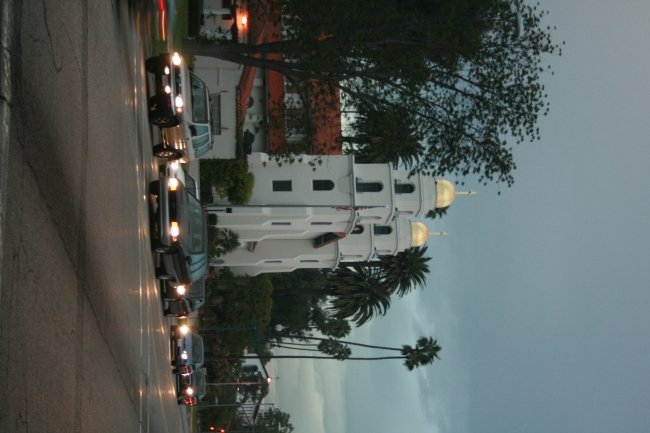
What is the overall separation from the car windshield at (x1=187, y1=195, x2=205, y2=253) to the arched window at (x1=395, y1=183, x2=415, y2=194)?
33.6 m

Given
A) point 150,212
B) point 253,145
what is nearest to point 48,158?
point 150,212

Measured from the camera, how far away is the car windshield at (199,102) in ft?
77.9

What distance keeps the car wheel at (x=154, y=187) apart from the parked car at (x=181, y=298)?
4.23 metres

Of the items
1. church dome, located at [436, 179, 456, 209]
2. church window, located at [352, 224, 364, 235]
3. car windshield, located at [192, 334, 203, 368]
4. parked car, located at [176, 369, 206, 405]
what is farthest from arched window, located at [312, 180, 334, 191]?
car windshield, located at [192, 334, 203, 368]

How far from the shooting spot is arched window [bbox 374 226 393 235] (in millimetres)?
57938

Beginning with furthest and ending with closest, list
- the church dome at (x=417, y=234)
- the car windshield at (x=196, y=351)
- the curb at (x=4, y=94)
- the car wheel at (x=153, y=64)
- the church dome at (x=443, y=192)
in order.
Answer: the church dome at (x=417, y=234) < the church dome at (x=443, y=192) < the car windshield at (x=196, y=351) < the car wheel at (x=153, y=64) < the curb at (x=4, y=94)

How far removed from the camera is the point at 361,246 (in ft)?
186

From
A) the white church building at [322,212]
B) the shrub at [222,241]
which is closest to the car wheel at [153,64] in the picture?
the white church building at [322,212]

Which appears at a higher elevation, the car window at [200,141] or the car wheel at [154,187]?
the car window at [200,141]

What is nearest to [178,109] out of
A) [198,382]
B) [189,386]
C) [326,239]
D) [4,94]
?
[4,94]

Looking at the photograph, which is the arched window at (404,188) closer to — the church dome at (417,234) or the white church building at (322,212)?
the white church building at (322,212)

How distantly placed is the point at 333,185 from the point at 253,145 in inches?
254

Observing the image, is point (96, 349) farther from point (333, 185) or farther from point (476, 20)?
point (333, 185)

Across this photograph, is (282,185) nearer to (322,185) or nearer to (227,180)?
(322,185)
